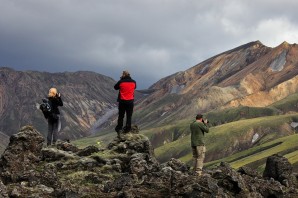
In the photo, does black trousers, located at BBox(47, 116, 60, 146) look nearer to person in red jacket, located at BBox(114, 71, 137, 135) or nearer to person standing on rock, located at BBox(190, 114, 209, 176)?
person in red jacket, located at BBox(114, 71, 137, 135)

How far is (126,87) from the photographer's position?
28797mm

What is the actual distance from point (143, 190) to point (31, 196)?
498 centimetres

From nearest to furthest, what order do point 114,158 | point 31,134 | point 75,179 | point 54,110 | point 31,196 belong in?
point 31,196, point 75,179, point 31,134, point 114,158, point 54,110

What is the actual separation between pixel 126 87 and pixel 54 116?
512cm

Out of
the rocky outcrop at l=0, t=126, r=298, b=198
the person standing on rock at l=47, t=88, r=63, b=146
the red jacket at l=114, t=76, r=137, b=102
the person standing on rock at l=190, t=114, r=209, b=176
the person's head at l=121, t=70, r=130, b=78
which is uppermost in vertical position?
the person's head at l=121, t=70, r=130, b=78

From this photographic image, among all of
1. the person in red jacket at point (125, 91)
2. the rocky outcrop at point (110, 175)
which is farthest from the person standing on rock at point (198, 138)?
the person in red jacket at point (125, 91)

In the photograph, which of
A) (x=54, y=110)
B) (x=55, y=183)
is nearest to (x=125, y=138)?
(x=54, y=110)

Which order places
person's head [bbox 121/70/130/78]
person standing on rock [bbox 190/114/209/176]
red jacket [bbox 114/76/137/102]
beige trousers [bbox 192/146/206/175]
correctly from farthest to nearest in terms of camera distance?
person's head [bbox 121/70/130/78] < red jacket [bbox 114/76/137/102] < person standing on rock [bbox 190/114/209/176] < beige trousers [bbox 192/146/206/175]

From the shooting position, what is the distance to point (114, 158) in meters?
27.8

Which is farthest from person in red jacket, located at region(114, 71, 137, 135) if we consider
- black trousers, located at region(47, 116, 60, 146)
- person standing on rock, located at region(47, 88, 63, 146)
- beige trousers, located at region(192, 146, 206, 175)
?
beige trousers, located at region(192, 146, 206, 175)

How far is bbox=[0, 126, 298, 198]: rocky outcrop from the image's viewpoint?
20.4 meters

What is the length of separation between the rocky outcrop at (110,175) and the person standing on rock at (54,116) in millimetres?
1173

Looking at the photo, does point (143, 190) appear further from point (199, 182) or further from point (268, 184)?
point (268, 184)

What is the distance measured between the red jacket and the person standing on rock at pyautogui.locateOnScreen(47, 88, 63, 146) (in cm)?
386
